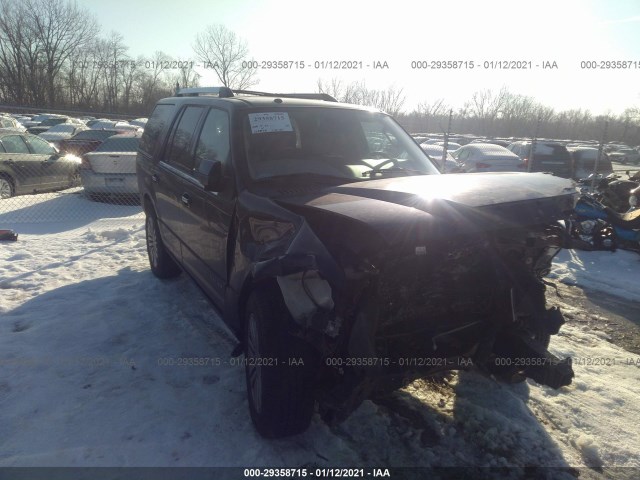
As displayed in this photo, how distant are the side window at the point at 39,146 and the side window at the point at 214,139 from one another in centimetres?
926

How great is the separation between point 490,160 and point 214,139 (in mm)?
10636

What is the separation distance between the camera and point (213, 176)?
2973 mm

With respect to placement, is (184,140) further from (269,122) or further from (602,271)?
(602,271)

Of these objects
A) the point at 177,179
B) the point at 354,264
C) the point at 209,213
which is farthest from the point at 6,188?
the point at 354,264

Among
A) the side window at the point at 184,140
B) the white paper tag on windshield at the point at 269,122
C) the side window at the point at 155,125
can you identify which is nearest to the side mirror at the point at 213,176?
the white paper tag on windshield at the point at 269,122

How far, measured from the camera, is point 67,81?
5109 cm

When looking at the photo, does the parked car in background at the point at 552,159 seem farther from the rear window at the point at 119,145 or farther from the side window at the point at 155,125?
the side window at the point at 155,125

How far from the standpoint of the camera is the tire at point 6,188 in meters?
9.76

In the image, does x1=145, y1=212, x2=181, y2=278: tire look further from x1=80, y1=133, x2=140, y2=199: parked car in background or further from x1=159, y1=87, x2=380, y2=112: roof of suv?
x1=80, y1=133, x2=140, y2=199: parked car in background

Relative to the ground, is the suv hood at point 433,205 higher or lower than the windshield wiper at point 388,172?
lower

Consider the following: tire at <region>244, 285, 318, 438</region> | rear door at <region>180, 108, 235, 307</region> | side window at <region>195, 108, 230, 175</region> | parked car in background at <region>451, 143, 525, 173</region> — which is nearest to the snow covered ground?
tire at <region>244, 285, 318, 438</region>

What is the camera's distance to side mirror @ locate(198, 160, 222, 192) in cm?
295

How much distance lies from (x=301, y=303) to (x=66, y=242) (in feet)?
20.4

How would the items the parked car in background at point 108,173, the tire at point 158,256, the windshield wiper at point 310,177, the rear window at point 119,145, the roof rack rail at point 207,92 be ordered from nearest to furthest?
the windshield wiper at point 310,177 < the roof rack rail at point 207,92 < the tire at point 158,256 < the parked car in background at point 108,173 < the rear window at point 119,145
